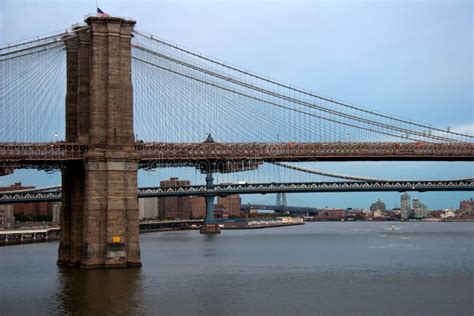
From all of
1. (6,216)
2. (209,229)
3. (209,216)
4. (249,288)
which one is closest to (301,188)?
(209,229)

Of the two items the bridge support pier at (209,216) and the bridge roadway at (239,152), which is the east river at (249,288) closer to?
the bridge roadway at (239,152)

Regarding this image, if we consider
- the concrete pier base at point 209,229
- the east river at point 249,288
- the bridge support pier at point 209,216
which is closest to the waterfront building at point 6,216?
the concrete pier base at point 209,229

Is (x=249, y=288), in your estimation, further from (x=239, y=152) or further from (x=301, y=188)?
(x=301, y=188)

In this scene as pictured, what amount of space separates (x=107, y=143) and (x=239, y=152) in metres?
9.24

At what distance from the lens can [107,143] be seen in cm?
4188

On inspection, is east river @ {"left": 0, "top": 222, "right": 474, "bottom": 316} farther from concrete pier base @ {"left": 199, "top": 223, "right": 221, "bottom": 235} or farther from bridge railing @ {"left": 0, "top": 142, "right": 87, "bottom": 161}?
concrete pier base @ {"left": 199, "top": 223, "right": 221, "bottom": 235}

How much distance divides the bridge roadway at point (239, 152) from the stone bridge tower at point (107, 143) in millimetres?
1181

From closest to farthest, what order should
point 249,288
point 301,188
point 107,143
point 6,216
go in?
1. point 249,288
2. point 107,143
3. point 301,188
4. point 6,216

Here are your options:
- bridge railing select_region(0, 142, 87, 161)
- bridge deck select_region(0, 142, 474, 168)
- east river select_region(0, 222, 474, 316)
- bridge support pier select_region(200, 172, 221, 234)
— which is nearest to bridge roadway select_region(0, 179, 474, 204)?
bridge support pier select_region(200, 172, 221, 234)

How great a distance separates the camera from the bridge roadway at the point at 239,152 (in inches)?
1673

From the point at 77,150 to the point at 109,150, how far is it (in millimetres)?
2310

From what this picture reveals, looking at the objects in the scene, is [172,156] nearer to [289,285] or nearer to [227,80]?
[227,80]

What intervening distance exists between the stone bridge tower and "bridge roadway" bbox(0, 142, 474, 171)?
1181mm

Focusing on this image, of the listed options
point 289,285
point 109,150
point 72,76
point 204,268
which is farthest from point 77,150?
point 289,285
